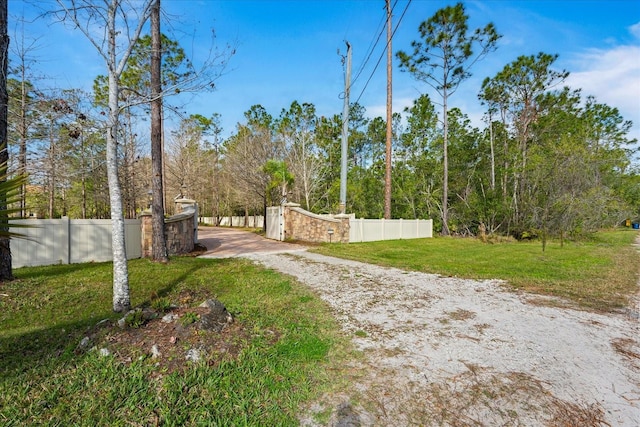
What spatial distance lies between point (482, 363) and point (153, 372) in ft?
9.48

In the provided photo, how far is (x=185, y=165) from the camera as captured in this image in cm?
2327

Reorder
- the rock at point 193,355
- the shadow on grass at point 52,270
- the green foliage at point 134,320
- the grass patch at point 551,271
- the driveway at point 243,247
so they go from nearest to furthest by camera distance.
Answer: the rock at point 193,355 < the green foliage at point 134,320 < the grass patch at point 551,271 < the shadow on grass at point 52,270 < the driveway at point 243,247

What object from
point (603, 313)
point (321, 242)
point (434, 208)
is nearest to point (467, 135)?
point (434, 208)

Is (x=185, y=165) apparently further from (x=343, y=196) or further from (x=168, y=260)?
(x=168, y=260)

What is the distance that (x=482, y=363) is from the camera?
269cm

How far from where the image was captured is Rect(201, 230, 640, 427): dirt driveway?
203 centimetres

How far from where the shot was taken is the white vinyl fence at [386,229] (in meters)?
13.1

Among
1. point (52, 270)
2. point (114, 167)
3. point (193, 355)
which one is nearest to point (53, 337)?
point (193, 355)

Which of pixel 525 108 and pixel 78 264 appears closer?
pixel 78 264

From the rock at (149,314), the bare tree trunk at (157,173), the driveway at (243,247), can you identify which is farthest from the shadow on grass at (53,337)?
the driveway at (243,247)

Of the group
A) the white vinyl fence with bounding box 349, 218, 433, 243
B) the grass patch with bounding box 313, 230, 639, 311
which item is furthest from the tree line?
the grass patch with bounding box 313, 230, 639, 311

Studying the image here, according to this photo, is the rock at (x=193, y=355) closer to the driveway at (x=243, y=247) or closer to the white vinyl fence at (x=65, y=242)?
the white vinyl fence at (x=65, y=242)

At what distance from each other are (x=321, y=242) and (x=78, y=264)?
811cm

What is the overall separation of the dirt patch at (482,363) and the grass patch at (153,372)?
1.04 ft
